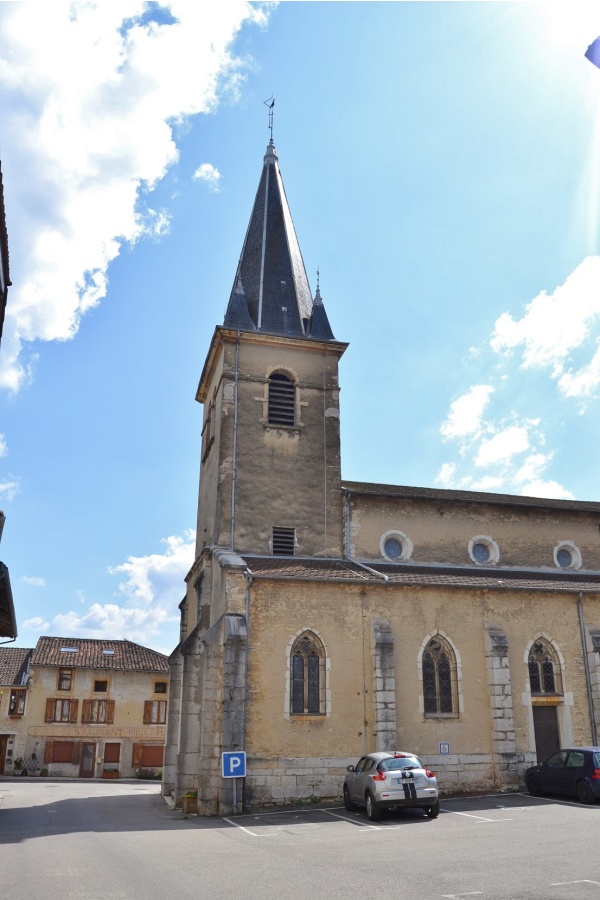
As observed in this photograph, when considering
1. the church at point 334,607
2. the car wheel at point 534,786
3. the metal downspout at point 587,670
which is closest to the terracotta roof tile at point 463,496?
the church at point 334,607

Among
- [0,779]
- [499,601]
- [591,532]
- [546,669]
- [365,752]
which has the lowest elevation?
[0,779]

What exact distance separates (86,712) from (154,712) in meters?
3.67

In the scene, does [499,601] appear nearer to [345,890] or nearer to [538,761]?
[538,761]

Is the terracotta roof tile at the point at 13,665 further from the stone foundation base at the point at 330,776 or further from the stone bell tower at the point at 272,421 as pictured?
the stone foundation base at the point at 330,776

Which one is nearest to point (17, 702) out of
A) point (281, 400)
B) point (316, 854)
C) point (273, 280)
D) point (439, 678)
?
point (281, 400)

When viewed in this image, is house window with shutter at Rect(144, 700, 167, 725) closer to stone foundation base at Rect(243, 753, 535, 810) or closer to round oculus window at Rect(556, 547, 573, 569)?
stone foundation base at Rect(243, 753, 535, 810)

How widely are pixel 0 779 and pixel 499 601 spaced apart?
2795cm

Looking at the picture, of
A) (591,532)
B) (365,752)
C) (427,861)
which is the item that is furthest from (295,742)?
(591,532)

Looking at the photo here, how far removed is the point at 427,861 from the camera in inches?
394

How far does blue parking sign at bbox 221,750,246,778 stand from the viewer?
1702 cm

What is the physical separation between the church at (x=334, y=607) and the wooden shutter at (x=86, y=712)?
1861cm

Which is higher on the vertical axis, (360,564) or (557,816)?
(360,564)

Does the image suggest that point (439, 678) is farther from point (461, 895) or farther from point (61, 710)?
point (61, 710)

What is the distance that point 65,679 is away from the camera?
40844mm
